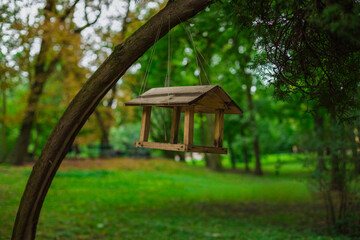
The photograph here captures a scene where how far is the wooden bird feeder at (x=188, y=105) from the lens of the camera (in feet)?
9.01

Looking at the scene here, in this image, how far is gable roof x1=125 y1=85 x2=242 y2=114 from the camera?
8.85ft

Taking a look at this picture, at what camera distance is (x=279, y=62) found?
2.80 metres

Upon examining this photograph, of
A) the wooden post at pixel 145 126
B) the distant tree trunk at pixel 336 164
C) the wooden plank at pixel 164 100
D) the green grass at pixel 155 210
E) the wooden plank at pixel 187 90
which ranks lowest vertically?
the green grass at pixel 155 210

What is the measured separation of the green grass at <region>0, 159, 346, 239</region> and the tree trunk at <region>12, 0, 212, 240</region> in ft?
6.26

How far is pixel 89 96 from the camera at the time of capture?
3029 millimetres

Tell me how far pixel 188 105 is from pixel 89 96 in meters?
1.02

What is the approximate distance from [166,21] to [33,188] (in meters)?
2.04

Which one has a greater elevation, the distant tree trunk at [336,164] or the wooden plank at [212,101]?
the wooden plank at [212,101]

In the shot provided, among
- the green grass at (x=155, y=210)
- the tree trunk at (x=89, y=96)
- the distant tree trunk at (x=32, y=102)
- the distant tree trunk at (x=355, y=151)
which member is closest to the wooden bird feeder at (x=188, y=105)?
the tree trunk at (x=89, y=96)

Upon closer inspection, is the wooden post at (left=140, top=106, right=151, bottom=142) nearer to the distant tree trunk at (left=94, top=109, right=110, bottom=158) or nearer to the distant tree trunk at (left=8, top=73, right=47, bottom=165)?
the distant tree trunk at (left=8, top=73, right=47, bottom=165)

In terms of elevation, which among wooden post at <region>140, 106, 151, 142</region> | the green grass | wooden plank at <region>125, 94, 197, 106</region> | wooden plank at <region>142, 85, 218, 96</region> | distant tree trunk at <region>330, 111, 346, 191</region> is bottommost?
the green grass

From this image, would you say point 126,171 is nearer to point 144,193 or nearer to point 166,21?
point 144,193

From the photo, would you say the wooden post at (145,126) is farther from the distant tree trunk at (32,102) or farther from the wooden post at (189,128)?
the distant tree trunk at (32,102)

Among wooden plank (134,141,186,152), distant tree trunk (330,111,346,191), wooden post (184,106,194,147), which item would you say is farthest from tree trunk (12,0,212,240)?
distant tree trunk (330,111,346,191)
